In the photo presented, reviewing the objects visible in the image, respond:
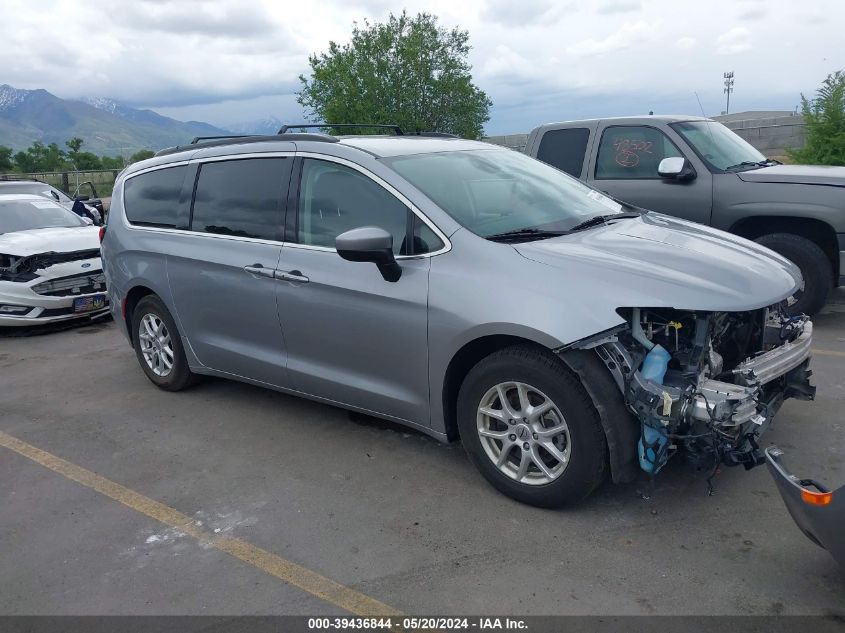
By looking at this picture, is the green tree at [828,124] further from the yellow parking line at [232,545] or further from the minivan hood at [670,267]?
the yellow parking line at [232,545]

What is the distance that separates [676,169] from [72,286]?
251 inches

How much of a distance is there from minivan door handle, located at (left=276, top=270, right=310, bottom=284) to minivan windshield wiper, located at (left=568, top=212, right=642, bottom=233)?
153cm

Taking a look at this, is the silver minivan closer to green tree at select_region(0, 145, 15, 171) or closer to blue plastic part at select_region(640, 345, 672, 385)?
blue plastic part at select_region(640, 345, 672, 385)

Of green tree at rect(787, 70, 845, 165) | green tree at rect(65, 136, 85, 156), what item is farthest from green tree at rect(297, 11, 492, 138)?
green tree at rect(787, 70, 845, 165)

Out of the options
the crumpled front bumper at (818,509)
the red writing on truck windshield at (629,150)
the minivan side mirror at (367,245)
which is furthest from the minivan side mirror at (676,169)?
the crumpled front bumper at (818,509)

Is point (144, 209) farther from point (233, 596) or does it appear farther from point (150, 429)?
point (233, 596)

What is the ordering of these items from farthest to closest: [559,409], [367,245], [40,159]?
[40,159] < [367,245] < [559,409]

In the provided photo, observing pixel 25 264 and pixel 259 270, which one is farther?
pixel 25 264

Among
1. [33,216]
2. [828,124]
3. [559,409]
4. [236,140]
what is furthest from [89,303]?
[828,124]

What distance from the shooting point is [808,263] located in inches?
257

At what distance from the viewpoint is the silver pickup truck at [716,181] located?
6.48 meters

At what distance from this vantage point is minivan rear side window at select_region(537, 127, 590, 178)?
7.67 metres

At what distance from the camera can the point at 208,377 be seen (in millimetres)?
5945

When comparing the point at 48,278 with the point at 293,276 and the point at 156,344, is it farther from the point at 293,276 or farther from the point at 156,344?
the point at 293,276
